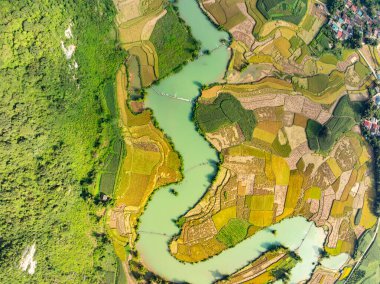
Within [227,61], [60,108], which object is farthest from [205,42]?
[60,108]

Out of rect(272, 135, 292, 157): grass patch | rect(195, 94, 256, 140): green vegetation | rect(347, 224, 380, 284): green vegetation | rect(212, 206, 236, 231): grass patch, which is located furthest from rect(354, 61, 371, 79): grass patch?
rect(212, 206, 236, 231): grass patch

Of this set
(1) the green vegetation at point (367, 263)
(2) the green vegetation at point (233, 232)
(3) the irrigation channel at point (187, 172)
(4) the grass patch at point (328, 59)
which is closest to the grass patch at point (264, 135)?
(3) the irrigation channel at point (187, 172)

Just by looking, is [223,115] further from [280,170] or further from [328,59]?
[328,59]

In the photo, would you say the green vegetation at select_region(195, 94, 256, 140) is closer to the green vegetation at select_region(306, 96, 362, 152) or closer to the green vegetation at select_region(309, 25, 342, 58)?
the green vegetation at select_region(306, 96, 362, 152)

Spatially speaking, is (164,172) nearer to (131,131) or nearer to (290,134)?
(131,131)

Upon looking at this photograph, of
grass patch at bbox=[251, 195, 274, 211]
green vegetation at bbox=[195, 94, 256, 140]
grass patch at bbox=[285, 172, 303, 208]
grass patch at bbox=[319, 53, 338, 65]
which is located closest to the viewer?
green vegetation at bbox=[195, 94, 256, 140]

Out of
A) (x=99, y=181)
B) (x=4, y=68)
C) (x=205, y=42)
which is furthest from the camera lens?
(x=205, y=42)

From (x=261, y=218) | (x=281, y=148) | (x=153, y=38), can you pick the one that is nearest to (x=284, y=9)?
(x=153, y=38)
